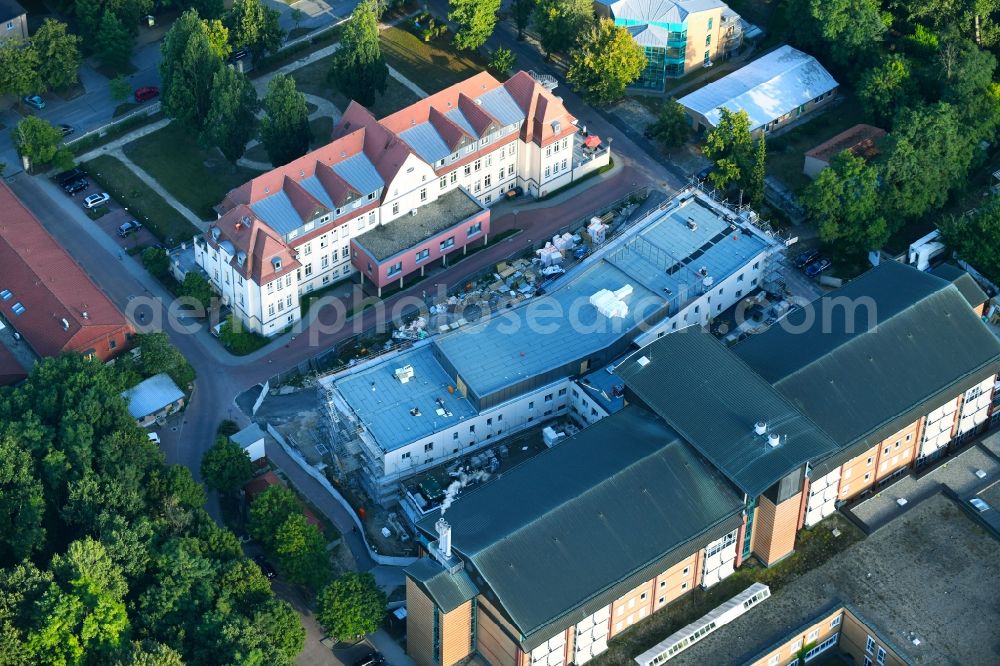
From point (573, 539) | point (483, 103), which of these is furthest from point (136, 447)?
point (483, 103)

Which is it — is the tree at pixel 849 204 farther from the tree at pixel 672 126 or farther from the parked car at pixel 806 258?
the tree at pixel 672 126

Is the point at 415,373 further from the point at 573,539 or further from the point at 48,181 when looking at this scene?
the point at 48,181

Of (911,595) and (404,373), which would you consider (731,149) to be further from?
(911,595)

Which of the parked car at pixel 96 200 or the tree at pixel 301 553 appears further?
the parked car at pixel 96 200

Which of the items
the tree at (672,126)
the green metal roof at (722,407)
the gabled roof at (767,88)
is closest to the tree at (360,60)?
the tree at (672,126)

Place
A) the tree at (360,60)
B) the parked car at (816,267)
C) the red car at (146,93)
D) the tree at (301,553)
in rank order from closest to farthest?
the tree at (301,553)
the parked car at (816,267)
the tree at (360,60)
the red car at (146,93)

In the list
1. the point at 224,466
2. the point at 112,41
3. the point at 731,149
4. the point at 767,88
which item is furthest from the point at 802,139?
the point at 112,41

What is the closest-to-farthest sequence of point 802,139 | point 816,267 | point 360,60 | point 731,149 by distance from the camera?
point 816,267 < point 731,149 < point 360,60 < point 802,139
